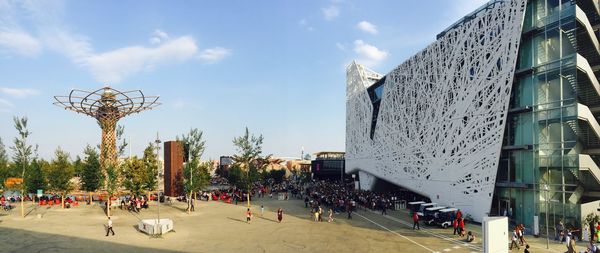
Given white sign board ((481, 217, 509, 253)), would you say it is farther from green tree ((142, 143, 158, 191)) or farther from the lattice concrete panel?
green tree ((142, 143, 158, 191))

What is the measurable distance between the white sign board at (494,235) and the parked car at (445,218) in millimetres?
18923

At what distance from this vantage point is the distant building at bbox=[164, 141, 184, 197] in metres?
59.7

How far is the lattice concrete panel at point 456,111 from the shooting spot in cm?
3325

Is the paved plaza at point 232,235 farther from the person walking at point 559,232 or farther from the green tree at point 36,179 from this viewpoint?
the green tree at point 36,179

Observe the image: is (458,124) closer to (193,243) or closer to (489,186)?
(489,186)

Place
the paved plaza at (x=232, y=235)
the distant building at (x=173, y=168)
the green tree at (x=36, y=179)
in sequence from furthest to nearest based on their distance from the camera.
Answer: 1. the distant building at (x=173, y=168)
2. the green tree at (x=36, y=179)
3. the paved plaza at (x=232, y=235)

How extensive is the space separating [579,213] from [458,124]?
41.9 ft

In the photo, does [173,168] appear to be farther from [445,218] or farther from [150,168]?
[445,218]

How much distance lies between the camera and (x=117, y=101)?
198 ft

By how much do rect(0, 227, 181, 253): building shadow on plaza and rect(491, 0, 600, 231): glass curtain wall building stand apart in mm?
27756

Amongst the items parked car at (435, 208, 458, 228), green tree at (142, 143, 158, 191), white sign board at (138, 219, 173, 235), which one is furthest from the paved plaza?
green tree at (142, 143, 158, 191)

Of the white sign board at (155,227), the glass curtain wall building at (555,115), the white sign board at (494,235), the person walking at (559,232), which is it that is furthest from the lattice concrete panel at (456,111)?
the white sign board at (155,227)

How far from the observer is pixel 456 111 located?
38688 millimetres

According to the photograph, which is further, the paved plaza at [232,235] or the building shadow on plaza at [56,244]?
the paved plaza at [232,235]
